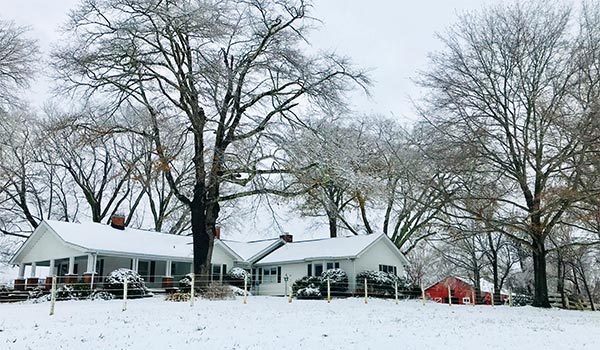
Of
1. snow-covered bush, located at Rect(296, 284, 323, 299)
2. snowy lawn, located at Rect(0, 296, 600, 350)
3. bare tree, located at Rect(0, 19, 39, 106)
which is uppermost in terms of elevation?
bare tree, located at Rect(0, 19, 39, 106)

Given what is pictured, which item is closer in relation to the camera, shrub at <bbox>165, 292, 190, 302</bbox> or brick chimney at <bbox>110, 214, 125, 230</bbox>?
shrub at <bbox>165, 292, 190, 302</bbox>

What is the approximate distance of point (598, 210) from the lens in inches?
756

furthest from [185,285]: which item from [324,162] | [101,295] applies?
[324,162]

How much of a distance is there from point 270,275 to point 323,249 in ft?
14.7

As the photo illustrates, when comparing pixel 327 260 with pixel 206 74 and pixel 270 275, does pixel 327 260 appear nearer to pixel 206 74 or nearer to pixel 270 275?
pixel 270 275

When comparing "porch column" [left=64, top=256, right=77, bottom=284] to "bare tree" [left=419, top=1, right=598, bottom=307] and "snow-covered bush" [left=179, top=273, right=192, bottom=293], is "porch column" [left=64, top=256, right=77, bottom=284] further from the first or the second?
"bare tree" [left=419, top=1, right=598, bottom=307]

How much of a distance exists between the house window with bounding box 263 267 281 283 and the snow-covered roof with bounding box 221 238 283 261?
122cm

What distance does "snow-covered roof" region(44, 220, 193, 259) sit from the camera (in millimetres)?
26562

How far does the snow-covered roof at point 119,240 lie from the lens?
26562 mm

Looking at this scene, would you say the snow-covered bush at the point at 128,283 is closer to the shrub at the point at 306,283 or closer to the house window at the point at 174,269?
the shrub at the point at 306,283

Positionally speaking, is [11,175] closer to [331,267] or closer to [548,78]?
[331,267]

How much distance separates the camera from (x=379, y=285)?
27828mm

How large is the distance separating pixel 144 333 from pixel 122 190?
1186 inches

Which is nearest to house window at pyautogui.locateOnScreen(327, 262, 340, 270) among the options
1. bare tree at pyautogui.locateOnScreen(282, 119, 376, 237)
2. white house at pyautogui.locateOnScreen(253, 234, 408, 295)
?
white house at pyautogui.locateOnScreen(253, 234, 408, 295)
